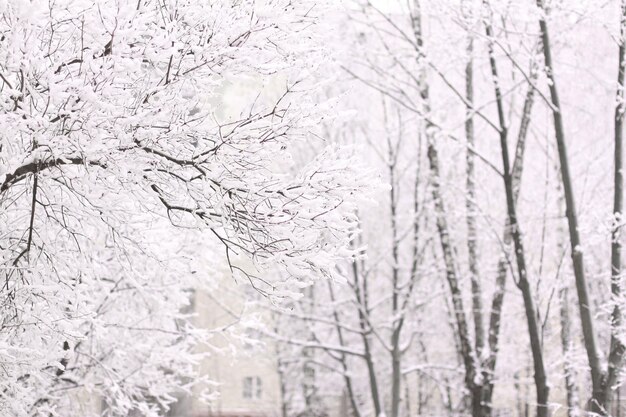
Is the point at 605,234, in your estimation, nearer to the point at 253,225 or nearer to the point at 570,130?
the point at 253,225

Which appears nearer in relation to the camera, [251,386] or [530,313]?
[530,313]

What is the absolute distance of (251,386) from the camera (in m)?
36.1

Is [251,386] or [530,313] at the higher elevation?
[530,313]

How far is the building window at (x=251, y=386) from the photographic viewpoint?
35.6 metres

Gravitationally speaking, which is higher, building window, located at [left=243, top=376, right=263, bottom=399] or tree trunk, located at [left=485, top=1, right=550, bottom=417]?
tree trunk, located at [left=485, top=1, right=550, bottom=417]

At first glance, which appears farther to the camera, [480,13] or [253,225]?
[480,13]

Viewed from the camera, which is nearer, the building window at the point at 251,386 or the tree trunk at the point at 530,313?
the tree trunk at the point at 530,313

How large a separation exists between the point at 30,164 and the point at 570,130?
15174 millimetres

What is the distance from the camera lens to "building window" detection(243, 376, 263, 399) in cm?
3562

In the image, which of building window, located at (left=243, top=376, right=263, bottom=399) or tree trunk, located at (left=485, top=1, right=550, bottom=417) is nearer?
tree trunk, located at (left=485, top=1, right=550, bottom=417)

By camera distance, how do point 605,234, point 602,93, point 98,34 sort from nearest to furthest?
1. point 98,34
2. point 605,234
3. point 602,93

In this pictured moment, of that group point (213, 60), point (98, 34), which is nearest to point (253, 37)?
point (213, 60)

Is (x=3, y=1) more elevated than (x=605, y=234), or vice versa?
(x=3, y=1)

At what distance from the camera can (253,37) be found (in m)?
5.01
